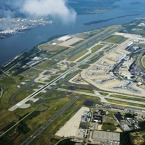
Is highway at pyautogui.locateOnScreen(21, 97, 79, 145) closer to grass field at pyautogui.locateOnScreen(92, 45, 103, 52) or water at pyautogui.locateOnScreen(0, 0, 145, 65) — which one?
water at pyautogui.locateOnScreen(0, 0, 145, 65)

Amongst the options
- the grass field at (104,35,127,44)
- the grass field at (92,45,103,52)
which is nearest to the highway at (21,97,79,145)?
the grass field at (92,45,103,52)

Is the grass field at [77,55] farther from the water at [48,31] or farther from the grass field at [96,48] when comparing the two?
the water at [48,31]

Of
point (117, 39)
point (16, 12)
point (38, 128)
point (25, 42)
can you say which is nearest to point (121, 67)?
point (117, 39)

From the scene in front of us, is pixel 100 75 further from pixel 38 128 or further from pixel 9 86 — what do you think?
pixel 38 128

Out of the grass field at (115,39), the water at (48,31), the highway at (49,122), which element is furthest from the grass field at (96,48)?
the highway at (49,122)

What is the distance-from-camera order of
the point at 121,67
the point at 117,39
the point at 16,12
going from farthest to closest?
the point at 16,12
the point at 117,39
the point at 121,67

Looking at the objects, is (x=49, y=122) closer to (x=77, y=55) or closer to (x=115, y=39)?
(x=77, y=55)

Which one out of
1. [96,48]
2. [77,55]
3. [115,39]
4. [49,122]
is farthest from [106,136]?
[115,39]

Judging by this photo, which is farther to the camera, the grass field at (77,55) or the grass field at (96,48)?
the grass field at (96,48)

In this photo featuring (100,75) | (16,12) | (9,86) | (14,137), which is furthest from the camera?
(16,12)
